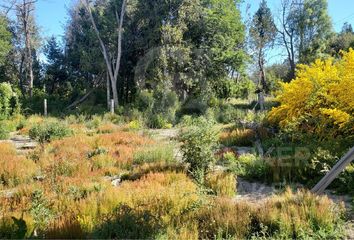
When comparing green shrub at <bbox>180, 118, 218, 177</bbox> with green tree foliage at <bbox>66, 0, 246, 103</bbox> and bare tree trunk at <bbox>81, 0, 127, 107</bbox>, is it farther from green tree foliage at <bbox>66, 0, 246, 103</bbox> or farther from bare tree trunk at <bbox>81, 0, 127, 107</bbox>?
bare tree trunk at <bbox>81, 0, 127, 107</bbox>

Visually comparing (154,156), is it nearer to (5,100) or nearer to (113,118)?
(113,118)

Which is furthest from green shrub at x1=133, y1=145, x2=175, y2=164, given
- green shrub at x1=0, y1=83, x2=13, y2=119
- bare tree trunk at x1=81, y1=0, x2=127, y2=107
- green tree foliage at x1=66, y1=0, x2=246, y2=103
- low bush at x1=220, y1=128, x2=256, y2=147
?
bare tree trunk at x1=81, y1=0, x2=127, y2=107

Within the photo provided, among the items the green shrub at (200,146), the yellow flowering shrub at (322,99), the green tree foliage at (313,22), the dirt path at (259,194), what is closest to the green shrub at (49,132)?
the green shrub at (200,146)

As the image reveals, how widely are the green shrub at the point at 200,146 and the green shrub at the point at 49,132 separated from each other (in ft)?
24.2

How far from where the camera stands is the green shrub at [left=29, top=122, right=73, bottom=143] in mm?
13547

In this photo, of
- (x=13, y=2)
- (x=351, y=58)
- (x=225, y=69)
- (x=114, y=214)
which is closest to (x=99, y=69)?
(x=13, y=2)

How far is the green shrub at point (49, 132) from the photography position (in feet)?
44.4

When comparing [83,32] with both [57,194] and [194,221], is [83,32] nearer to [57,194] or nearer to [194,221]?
[57,194]

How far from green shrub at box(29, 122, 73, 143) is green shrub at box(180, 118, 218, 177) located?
7.37m

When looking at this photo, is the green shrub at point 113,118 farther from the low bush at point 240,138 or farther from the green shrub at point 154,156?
the green shrub at point 154,156

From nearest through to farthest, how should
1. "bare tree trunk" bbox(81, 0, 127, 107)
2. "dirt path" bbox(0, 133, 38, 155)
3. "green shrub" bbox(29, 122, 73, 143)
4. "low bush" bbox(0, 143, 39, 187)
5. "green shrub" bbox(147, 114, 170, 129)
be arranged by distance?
"low bush" bbox(0, 143, 39, 187), "dirt path" bbox(0, 133, 38, 155), "green shrub" bbox(29, 122, 73, 143), "green shrub" bbox(147, 114, 170, 129), "bare tree trunk" bbox(81, 0, 127, 107)

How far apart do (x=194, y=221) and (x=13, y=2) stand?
86.5 feet

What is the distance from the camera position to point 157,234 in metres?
4.59

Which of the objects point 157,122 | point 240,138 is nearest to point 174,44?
point 157,122
